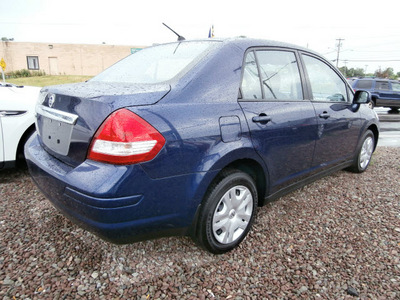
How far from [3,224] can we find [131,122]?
1902 millimetres

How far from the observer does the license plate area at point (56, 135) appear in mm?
1907

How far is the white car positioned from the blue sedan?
1220 mm

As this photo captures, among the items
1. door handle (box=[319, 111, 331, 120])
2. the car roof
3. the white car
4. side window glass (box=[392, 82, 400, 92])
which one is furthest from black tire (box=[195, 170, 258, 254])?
side window glass (box=[392, 82, 400, 92])

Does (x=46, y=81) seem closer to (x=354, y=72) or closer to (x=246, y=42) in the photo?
(x=246, y=42)

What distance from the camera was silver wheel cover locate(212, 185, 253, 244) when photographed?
2.17 m

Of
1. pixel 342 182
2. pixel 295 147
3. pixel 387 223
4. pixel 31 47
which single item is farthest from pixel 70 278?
pixel 31 47

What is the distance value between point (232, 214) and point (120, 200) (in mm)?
962

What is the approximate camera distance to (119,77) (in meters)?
2.44

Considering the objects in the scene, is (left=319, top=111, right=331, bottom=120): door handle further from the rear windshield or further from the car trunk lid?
the car trunk lid

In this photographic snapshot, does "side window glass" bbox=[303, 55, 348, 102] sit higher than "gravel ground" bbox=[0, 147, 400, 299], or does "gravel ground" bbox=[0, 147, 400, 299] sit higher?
"side window glass" bbox=[303, 55, 348, 102]

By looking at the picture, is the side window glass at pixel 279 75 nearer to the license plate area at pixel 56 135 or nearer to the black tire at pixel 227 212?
the black tire at pixel 227 212

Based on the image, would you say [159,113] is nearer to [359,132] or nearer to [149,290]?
[149,290]

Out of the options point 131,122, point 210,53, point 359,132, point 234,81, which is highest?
point 210,53

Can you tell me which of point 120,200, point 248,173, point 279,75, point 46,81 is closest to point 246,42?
point 279,75
